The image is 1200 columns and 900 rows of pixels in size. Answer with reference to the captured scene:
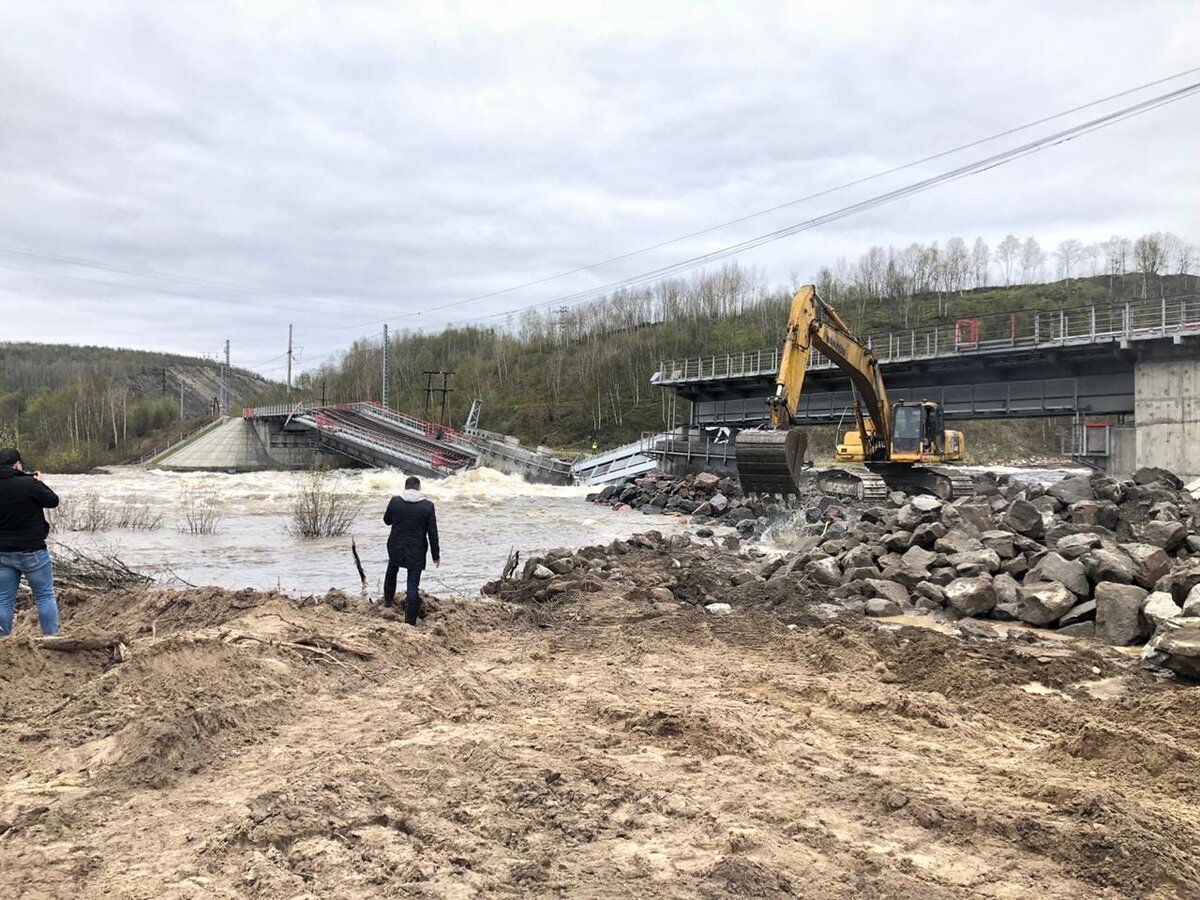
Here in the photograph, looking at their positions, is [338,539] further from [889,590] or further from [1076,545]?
[1076,545]

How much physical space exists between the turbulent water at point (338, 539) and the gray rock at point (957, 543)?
733 cm

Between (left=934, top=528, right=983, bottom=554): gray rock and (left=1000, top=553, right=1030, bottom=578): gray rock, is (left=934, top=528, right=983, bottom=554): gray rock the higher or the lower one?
the higher one

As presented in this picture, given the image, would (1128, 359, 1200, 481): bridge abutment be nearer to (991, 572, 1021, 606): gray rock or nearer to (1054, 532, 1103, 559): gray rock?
(1054, 532, 1103, 559): gray rock

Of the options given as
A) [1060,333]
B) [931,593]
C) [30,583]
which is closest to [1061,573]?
[931,593]

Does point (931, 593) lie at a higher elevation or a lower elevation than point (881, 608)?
higher

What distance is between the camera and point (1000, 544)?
10930 millimetres

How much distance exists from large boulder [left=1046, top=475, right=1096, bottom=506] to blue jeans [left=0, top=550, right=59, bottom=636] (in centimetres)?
1690

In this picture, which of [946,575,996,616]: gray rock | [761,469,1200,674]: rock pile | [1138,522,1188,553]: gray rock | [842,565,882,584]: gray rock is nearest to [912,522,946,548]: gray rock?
[761,469,1200,674]: rock pile

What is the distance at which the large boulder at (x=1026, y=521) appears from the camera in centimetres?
1223

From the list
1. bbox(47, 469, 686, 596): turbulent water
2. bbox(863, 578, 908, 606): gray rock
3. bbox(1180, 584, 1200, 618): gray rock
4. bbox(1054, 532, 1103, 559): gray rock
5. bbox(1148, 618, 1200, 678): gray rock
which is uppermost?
bbox(1054, 532, 1103, 559): gray rock

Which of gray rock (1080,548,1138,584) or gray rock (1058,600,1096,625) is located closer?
gray rock (1058,600,1096,625)

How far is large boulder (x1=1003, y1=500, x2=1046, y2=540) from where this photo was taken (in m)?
12.2

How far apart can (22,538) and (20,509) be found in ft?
0.86

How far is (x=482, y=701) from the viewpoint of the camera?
20.0 ft
